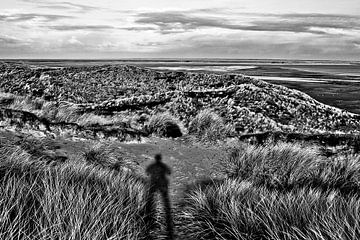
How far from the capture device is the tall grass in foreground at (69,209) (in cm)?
350

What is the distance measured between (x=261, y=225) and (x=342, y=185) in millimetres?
2406

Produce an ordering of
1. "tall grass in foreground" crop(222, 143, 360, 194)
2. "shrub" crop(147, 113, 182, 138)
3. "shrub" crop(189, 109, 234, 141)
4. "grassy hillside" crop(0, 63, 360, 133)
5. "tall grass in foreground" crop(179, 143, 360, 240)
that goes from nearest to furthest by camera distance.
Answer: "tall grass in foreground" crop(179, 143, 360, 240) < "tall grass in foreground" crop(222, 143, 360, 194) < "shrub" crop(189, 109, 234, 141) < "shrub" crop(147, 113, 182, 138) < "grassy hillside" crop(0, 63, 360, 133)

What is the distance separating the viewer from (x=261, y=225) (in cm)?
416

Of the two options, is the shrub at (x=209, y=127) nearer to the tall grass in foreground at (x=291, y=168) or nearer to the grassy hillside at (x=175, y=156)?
the grassy hillside at (x=175, y=156)

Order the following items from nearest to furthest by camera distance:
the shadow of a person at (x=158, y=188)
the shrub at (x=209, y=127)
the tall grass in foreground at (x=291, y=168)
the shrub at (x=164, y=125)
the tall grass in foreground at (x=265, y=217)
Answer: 1. the tall grass in foreground at (x=265, y=217)
2. the shadow of a person at (x=158, y=188)
3. the tall grass in foreground at (x=291, y=168)
4. the shrub at (x=209, y=127)
5. the shrub at (x=164, y=125)

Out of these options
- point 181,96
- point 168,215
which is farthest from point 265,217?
point 181,96

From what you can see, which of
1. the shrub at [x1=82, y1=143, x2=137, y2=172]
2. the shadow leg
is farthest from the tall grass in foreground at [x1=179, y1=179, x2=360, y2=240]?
the shrub at [x1=82, y1=143, x2=137, y2=172]

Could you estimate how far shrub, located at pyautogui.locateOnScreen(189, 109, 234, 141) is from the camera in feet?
28.1

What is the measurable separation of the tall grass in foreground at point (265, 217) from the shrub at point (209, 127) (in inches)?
134

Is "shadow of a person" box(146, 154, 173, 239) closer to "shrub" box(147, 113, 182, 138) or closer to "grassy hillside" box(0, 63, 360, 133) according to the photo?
"shrub" box(147, 113, 182, 138)

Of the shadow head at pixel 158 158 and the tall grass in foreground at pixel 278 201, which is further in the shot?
the shadow head at pixel 158 158

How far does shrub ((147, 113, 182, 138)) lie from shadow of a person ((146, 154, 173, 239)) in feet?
4.23

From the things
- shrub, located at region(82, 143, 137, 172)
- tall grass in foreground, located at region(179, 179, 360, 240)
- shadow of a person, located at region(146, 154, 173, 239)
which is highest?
tall grass in foreground, located at region(179, 179, 360, 240)

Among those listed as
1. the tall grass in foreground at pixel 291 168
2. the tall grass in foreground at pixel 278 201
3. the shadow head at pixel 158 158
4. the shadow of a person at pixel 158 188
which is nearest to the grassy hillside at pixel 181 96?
the tall grass in foreground at pixel 291 168
